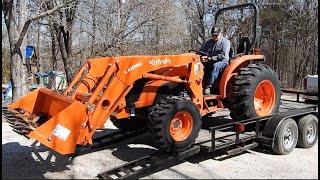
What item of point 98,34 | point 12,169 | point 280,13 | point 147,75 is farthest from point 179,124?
point 280,13

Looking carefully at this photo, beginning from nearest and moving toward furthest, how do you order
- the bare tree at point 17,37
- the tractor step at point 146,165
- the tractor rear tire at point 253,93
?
1. the tractor step at point 146,165
2. the tractor rear tire at point 253,93
3. the bare tree at point 17,37

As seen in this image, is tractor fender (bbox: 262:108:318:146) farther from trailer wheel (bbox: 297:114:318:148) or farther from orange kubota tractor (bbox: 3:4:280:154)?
orange kubota tractor (bbox: 3:4:280:154)

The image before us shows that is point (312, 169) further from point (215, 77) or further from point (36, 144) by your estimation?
point (36, 144)

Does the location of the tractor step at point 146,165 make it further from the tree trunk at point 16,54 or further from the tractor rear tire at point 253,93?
the tree trunk at point 16,54

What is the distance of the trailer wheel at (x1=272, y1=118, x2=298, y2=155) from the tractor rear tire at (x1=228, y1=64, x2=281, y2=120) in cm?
44

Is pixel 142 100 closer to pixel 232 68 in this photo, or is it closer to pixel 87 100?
pixel 87 100

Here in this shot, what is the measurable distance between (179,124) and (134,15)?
14089mm

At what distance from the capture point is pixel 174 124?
19.5 ft

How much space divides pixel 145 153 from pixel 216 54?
2.17 meters

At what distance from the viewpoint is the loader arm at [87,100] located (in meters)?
5.08

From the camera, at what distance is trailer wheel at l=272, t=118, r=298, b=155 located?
22.2 ft

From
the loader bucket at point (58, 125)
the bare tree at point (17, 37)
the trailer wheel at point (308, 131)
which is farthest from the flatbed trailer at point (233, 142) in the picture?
the bare tree at point (17, 37)

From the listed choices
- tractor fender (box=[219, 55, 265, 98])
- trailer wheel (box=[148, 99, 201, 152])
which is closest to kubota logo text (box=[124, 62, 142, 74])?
trailer wheel (box=[148, 99, 201, 152])

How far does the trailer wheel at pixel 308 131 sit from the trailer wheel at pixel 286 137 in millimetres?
230
